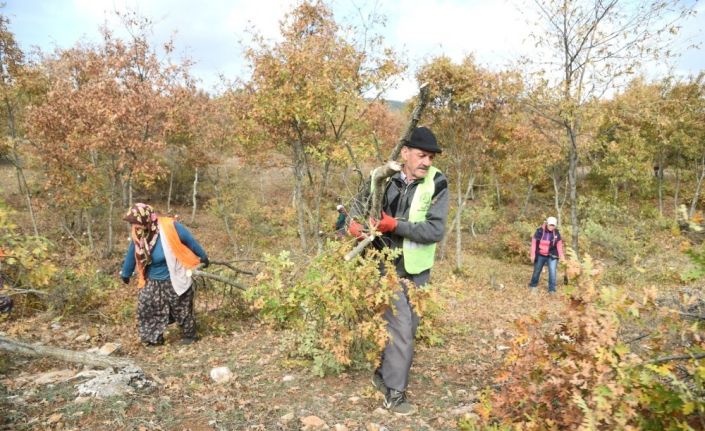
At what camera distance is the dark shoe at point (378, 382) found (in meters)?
3.82

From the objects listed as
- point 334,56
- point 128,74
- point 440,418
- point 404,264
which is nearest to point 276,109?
point 334,56

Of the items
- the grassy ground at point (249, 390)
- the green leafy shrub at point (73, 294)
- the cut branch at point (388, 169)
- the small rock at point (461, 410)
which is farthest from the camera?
the green leafy shrub at point (73, 294)

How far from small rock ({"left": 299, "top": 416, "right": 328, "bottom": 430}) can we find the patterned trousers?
312 centimetres

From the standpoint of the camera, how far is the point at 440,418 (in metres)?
3.48

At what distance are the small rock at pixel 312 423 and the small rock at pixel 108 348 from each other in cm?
328

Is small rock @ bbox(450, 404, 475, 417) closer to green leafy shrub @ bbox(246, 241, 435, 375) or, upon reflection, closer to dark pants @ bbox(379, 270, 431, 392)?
dark pants @ bbox(379, 270, 431, 392)

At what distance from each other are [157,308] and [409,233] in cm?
390

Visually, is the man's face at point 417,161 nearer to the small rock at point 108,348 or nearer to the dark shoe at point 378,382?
the dark shoe at point 378,382

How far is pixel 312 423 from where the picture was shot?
11.2 feet

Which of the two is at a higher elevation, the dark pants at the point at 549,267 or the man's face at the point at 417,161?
the man's face at the point at 417,161

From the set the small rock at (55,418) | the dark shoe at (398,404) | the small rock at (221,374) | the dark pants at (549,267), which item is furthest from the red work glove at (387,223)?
the dark pants at (549,267)

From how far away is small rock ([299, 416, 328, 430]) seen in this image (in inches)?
132

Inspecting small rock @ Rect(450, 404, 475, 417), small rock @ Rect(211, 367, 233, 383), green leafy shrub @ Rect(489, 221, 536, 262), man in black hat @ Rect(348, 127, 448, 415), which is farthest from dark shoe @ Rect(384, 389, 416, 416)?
green leafy shrub @ Rect(489, 221, 536, 262)

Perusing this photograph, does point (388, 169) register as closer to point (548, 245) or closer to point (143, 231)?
point (143, 231)
